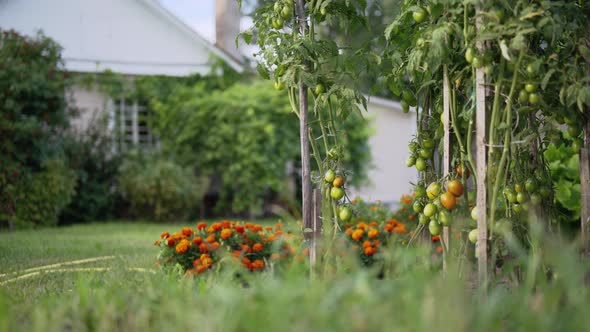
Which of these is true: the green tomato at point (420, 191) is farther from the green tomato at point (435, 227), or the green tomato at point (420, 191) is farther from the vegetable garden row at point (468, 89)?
the green tomato at point (435, 227)

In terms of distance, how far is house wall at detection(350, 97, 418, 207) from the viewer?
12.4 m

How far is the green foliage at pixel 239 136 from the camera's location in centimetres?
937

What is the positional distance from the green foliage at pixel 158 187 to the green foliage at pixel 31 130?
1091 mm

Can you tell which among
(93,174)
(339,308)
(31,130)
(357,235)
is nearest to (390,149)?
(93,174)

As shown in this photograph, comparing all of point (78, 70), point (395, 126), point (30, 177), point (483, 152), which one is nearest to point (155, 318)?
point (483, 152)

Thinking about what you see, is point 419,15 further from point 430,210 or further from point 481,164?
point 430,210

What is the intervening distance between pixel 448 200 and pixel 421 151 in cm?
42

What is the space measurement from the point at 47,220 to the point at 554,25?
777 centimetres

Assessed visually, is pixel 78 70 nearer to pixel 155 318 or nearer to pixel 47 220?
pixel 47 220

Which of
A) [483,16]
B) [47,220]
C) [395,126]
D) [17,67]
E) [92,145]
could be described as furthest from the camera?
[395,126]

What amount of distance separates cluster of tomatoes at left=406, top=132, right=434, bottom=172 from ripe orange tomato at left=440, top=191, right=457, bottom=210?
33 cm

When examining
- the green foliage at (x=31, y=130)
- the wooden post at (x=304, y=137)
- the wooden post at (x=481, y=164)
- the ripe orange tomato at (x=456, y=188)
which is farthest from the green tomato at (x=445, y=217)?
the green foliage at (x=31, y=130)

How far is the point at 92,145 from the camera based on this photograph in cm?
961

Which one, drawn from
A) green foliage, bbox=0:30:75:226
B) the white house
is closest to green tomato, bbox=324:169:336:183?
green foliage, bbox=0:30:75:226
